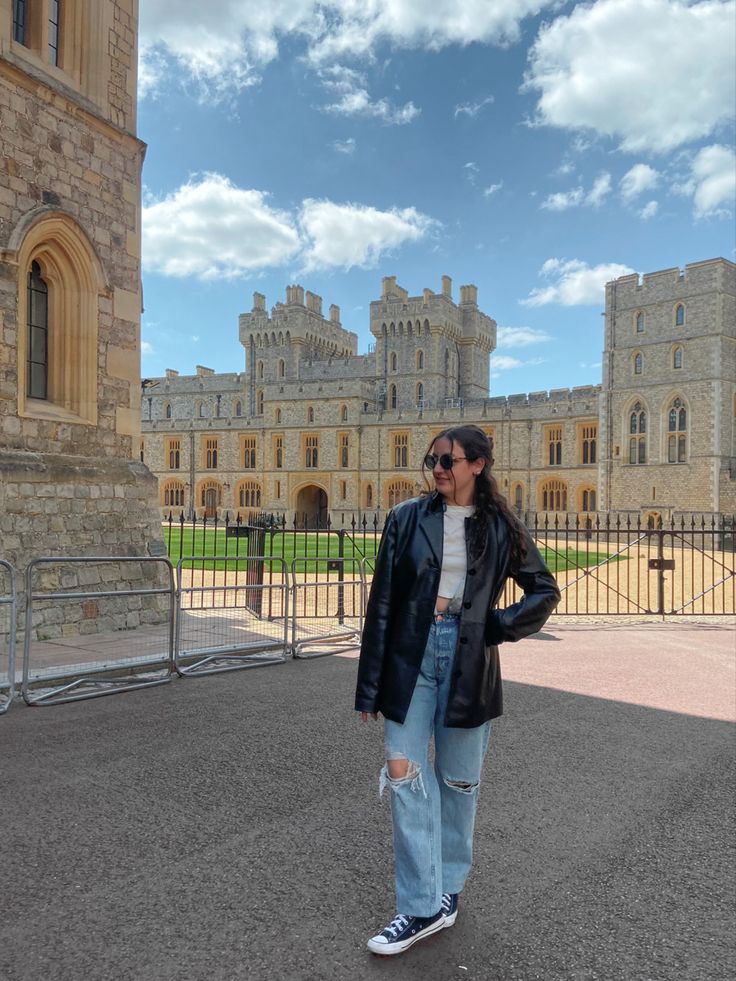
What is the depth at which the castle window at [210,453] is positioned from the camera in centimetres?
5316

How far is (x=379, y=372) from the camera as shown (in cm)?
5525

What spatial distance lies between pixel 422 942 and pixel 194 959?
767 mm

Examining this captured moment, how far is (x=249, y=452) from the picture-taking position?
51.8 meters

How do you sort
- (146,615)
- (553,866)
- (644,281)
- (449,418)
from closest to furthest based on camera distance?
(553,866) → (146,615) → (644,281) → (449,418)

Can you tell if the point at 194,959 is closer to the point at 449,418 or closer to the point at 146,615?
the point at 146,615

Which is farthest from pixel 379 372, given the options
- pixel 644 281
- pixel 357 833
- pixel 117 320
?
pixel 357 833

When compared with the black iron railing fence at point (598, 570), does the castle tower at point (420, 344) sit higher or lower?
higher

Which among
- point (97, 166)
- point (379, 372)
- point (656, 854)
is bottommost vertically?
point (656, 854)

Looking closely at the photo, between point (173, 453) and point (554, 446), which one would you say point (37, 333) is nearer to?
point (554, 446)

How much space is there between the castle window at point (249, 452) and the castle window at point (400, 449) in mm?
10469

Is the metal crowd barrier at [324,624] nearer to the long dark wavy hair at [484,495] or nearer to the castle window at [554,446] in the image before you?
the long dark wavy hair at [484,495]

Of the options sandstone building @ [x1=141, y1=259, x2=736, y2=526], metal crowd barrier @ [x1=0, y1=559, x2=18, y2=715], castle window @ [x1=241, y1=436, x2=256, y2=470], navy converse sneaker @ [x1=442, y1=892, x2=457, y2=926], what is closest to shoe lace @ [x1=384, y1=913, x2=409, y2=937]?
navy converse sneaker @ [x1=442, y1=892, x2=457, y2=926]

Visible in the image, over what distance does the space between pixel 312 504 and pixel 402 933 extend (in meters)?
48.9

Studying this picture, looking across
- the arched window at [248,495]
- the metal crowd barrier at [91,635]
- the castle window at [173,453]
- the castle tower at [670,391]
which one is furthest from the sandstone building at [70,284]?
the castle window at [173,453]
